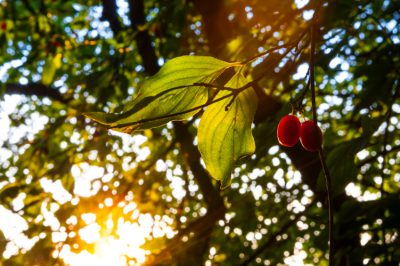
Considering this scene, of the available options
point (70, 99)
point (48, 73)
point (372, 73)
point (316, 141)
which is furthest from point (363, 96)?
point (70, 99)

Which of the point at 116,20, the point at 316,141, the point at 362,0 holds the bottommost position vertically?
the point at 316,141

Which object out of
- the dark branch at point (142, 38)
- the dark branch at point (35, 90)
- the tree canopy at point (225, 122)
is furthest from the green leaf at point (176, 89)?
the dark branch at point (35, 90)

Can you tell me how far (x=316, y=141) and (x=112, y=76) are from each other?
2777 millimetres

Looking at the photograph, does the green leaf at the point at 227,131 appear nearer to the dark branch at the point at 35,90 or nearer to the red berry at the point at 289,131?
the red berry at the point at 289,131

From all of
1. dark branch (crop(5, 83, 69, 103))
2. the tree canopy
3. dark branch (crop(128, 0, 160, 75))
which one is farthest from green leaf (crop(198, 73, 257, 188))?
dark branch (crop(5, 83, 69, 103))

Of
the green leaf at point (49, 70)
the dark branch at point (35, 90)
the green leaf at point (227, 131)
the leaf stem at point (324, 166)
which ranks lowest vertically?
the leaf stem at point (324, 166)

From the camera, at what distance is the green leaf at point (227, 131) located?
3.95 ft

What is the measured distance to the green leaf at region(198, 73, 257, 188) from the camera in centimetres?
120

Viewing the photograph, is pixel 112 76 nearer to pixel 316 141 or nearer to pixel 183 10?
pixel 183 10

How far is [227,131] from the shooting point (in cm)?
126

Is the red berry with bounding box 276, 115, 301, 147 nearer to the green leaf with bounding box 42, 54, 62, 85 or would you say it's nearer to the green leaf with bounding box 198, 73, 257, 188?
the green leaf with bounding box 198, 73, 257, 188

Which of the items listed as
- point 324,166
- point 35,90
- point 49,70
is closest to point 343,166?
point 324,166

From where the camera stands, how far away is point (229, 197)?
3.12 meters

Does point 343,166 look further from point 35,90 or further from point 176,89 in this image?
point 35,90
